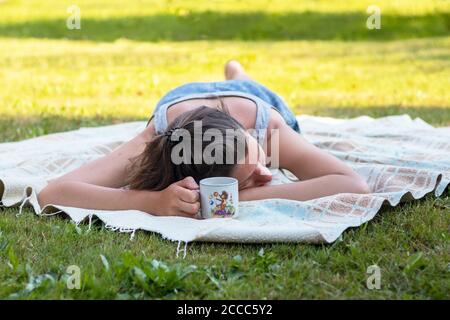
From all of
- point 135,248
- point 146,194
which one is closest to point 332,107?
point 146,194

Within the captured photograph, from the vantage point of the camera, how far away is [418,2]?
12.0 metres

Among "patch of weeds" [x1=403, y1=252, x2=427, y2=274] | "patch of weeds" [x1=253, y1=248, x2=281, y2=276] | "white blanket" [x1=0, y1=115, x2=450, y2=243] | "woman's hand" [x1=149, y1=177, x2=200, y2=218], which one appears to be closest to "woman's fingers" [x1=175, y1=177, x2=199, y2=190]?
"woman's hand" [x1=149, y1=177, x2=200, y2=218]

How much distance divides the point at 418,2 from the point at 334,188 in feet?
31.5

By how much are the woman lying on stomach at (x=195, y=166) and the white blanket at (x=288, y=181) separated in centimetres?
8

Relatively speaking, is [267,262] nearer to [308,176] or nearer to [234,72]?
[308,176]

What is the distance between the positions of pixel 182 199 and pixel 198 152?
0.65 ft

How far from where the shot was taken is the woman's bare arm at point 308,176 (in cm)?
310

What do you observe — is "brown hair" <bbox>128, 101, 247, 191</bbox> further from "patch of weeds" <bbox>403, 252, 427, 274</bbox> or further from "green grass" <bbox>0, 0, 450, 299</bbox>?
"patch of weeds" <bbox>403, 252, 427, 274</bbox>

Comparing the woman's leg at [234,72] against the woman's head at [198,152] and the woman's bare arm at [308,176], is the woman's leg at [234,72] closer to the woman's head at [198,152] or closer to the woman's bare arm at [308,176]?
the woman's bare arm at [308,176]

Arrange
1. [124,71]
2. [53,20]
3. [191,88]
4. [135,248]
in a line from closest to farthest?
[135,248]
[191,88]
[124,71]
[53,20]

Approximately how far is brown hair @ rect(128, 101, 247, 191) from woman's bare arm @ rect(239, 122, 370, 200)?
0.23m

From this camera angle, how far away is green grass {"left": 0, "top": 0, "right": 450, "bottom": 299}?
2.39 m

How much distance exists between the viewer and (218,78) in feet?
22.9
